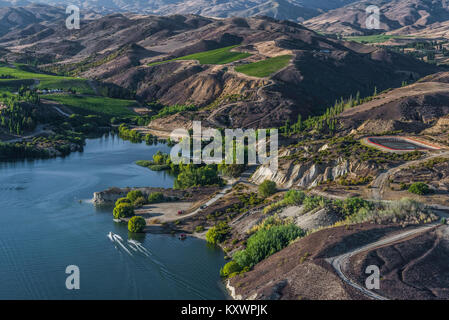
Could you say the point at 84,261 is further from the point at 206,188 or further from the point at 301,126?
the point at 301,126

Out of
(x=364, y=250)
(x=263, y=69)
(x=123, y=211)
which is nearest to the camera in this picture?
(x=364, y=250)

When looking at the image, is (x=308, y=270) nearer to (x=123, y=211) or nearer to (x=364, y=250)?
(x=364, y=250)

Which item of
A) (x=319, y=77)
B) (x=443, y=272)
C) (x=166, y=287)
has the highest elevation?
(x=319, y=77)

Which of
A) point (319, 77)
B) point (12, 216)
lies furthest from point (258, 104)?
point (12, 216)

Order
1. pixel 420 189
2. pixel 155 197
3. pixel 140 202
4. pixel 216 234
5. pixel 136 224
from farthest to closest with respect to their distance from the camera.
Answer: pixel 155 197 → pixel 140 202 → pixel 136 224 → pixel 420 189 → pixel 216 234

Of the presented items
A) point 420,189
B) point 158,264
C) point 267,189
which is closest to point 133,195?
point 267,189

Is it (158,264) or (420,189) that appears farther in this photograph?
(420,189)

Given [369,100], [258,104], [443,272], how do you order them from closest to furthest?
1. [443,272]
2. [369,100]
3. [258,104]
